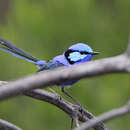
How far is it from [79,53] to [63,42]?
620 millimetres

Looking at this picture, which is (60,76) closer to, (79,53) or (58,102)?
(58,102)

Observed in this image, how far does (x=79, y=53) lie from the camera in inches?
35.4

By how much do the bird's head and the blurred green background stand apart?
550 millimetres

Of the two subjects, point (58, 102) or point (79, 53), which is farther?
point (79, 53)

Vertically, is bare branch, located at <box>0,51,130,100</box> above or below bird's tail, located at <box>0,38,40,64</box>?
below

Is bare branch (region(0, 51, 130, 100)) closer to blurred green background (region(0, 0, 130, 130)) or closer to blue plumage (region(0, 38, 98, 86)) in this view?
blue plumage (region(0, 38, 98, 86))

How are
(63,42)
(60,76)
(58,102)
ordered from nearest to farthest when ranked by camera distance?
(60,76)
(58,102)
(63,42)

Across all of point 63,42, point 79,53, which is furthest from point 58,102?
point 63,42

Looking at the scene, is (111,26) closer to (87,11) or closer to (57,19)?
(87,11)

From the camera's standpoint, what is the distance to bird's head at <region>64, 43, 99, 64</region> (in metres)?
0.89

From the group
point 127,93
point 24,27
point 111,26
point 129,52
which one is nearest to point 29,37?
point 24,27

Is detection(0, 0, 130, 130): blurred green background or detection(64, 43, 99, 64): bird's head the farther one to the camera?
detection(0, 0, 130, 130): blurred green background

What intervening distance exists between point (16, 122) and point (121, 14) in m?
0.77

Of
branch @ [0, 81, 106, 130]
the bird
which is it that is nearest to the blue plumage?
the bird
